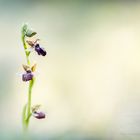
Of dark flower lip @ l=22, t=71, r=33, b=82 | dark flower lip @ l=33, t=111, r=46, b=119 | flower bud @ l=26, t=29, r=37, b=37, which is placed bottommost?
dark flower lip @ l=33, t=111, r=46, b=119

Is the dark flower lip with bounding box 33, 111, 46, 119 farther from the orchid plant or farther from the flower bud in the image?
the flower bud

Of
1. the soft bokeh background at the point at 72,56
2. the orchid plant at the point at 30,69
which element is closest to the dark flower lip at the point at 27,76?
the orchid plant at the point at 30,69

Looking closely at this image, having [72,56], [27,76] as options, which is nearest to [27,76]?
[27,76]

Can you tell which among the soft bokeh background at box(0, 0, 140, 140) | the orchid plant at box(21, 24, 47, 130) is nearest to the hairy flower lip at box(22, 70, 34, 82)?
the orchid plant at box(21, 24, 47, 130)

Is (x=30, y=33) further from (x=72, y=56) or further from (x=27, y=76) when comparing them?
(x=72, y=56)

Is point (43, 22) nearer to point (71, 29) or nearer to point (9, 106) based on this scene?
point (71, 29)

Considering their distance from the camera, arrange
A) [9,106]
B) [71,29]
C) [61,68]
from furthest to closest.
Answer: [71,29], [61,68], [9,106]

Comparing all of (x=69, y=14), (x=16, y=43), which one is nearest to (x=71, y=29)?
(x=69, y=14)

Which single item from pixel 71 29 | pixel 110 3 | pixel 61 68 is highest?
pixel 110 3
